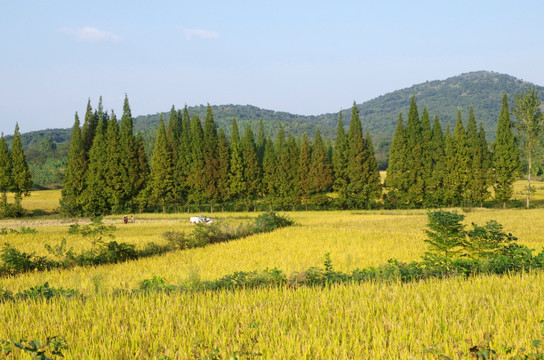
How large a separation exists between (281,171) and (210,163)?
9.37 meters

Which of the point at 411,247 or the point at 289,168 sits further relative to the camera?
the point at 289,168

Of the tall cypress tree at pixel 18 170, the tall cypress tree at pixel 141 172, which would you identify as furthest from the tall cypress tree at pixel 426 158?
the tall cypress tree at pixel 18 170

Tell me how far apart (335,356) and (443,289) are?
3.61 meters

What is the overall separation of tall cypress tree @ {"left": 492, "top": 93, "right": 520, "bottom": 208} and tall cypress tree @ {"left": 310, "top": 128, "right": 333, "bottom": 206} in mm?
19922

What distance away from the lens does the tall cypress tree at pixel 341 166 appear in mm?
53312

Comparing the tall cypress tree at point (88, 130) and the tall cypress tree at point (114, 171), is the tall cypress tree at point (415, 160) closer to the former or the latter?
the tall cypress tree at point (114, 171)

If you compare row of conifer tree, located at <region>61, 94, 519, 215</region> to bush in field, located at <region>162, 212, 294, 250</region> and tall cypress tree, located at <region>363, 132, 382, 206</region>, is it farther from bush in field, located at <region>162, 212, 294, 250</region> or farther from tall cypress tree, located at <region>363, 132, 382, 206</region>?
bush in field, located at <region>162, 212, 294, 250</region>

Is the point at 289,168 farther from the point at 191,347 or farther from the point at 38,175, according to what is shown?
the point at 38,175

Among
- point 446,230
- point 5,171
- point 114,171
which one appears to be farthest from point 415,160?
point 5,171

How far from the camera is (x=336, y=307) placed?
5820 mm

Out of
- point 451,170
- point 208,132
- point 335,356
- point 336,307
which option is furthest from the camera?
point 208,132

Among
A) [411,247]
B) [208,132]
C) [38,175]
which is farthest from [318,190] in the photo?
[38,175]

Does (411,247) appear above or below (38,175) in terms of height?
below

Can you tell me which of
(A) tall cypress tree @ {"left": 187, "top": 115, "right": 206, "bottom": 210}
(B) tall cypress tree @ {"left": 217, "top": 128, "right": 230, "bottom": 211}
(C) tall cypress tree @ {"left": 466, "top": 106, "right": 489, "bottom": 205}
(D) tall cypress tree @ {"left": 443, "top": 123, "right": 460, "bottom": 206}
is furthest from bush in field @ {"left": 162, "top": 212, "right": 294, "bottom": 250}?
(C) tall cypress tree @ {"left": 466, "top": 106, "right": 489, "bottom": 205}
